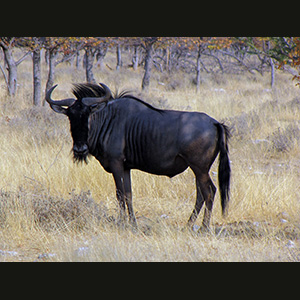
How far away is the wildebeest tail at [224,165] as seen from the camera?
16.8 feet

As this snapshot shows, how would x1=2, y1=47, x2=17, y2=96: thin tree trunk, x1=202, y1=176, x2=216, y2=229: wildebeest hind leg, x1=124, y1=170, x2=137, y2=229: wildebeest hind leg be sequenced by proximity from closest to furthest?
1. x1=202, y1=176, x2=216, y2=229: wildebeest hind leg
2. x1=124, y1=170, x2=137, y2=229: wildebeest hind leg
3. x1=2, y1=47, x2=17, y2=96: thin tree trunk

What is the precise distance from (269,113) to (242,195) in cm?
669

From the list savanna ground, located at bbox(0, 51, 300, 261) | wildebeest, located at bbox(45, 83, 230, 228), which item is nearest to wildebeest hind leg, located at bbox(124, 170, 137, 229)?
wildebeest, located at bbox(45, 83, 230, 228)

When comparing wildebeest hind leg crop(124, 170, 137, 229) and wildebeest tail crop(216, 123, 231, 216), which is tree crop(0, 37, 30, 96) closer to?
wildebeest hind leg crop(124, 170, 137, 229)

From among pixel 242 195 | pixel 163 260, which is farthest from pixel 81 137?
pixel 242 195

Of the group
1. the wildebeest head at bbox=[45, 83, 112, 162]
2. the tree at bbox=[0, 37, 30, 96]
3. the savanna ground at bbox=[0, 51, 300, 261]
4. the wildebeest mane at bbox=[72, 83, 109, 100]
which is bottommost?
the savanna ground at bbox=[0, 51, 300, 261]

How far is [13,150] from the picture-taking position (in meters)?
7.99

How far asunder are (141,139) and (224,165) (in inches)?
40.3

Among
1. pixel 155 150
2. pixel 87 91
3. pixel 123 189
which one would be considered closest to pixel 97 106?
pixel 87 91

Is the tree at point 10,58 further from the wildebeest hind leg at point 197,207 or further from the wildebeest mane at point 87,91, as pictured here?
the wildebeest hind leg at point 197,207

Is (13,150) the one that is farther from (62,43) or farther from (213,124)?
(62,43)

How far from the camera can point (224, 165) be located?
5.29 metres

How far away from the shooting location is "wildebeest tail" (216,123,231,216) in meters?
5.12

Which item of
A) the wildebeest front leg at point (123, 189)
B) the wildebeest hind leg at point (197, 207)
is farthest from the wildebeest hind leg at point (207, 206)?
the wildebeest front leg at point (123, 189)
